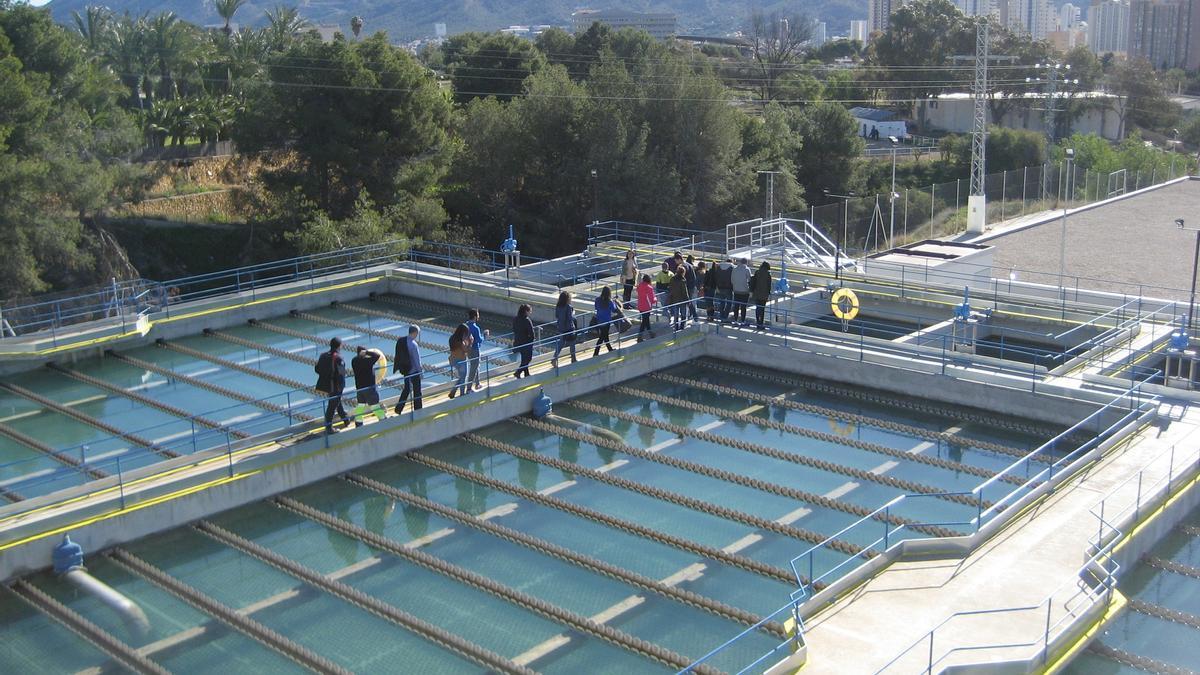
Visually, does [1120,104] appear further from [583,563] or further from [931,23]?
[583,563]

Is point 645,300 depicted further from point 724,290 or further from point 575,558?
point 575,558

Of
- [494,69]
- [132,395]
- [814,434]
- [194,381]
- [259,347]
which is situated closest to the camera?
[814,434]

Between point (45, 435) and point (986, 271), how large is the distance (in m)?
19.6

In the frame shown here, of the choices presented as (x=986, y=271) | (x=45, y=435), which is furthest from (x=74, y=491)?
(x=986, y=271)

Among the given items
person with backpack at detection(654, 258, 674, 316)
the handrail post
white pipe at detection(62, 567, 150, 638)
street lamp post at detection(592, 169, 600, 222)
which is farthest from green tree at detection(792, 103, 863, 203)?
white pipe at detection(62, 567, 150, 638)

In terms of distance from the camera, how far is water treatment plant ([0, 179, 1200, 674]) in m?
9.32

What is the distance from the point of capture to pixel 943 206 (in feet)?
134

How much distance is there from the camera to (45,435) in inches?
590

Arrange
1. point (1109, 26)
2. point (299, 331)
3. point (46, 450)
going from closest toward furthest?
point (46, 450)
point (299, 331)
point (1109, 26)

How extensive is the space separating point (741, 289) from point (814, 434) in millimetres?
3681

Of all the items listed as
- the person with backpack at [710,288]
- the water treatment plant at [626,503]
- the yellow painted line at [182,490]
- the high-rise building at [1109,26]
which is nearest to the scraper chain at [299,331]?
the water treatment plant at [626,503]

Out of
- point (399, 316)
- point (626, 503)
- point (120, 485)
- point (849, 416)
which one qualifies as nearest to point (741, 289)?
point (849, 416)

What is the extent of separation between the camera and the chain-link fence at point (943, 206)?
123 ft

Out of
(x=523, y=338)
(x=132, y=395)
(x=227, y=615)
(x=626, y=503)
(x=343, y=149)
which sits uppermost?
(x=343, y=149)
